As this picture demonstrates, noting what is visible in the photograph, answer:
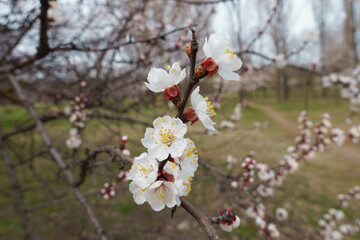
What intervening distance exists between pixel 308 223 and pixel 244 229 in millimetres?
1325

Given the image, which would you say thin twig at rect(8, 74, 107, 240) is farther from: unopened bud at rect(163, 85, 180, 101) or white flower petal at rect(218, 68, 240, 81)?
white flower petal at rect(218, 68, 240, 81)

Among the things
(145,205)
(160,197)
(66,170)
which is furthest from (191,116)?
(145,205)

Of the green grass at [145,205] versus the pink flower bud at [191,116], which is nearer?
the pink flower bud at [191,116]

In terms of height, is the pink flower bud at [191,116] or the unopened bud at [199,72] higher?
the unopened bud at [199,72]

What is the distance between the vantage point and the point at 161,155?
732 mm

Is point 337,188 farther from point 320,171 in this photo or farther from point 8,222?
point 8,222

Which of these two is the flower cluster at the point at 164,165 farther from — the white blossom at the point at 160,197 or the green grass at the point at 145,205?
the green grass at the point at 145,205

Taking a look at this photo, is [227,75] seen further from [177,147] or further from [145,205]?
[145,205]

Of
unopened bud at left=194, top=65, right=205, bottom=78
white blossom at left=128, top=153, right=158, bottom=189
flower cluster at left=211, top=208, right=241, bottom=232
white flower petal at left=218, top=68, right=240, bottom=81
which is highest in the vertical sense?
unopened bud at left=194, top=65, right=205, bottom=78

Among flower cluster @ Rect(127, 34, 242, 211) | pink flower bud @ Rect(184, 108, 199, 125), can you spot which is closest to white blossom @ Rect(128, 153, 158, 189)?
flower cluster @ Rect(127, 34, 242, 211)

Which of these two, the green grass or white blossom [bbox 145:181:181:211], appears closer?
white blossom [bbox 145:181:181:211]

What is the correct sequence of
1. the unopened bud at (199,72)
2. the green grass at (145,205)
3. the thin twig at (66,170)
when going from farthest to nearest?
the green grass at (145,205), the thin twig at (66,170), the unopened bud at (199,72)

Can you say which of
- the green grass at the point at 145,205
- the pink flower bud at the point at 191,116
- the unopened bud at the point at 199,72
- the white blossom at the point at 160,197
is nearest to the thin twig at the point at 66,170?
Result: the white blossom at the point at 160,197

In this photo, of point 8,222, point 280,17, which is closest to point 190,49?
point 8,222
